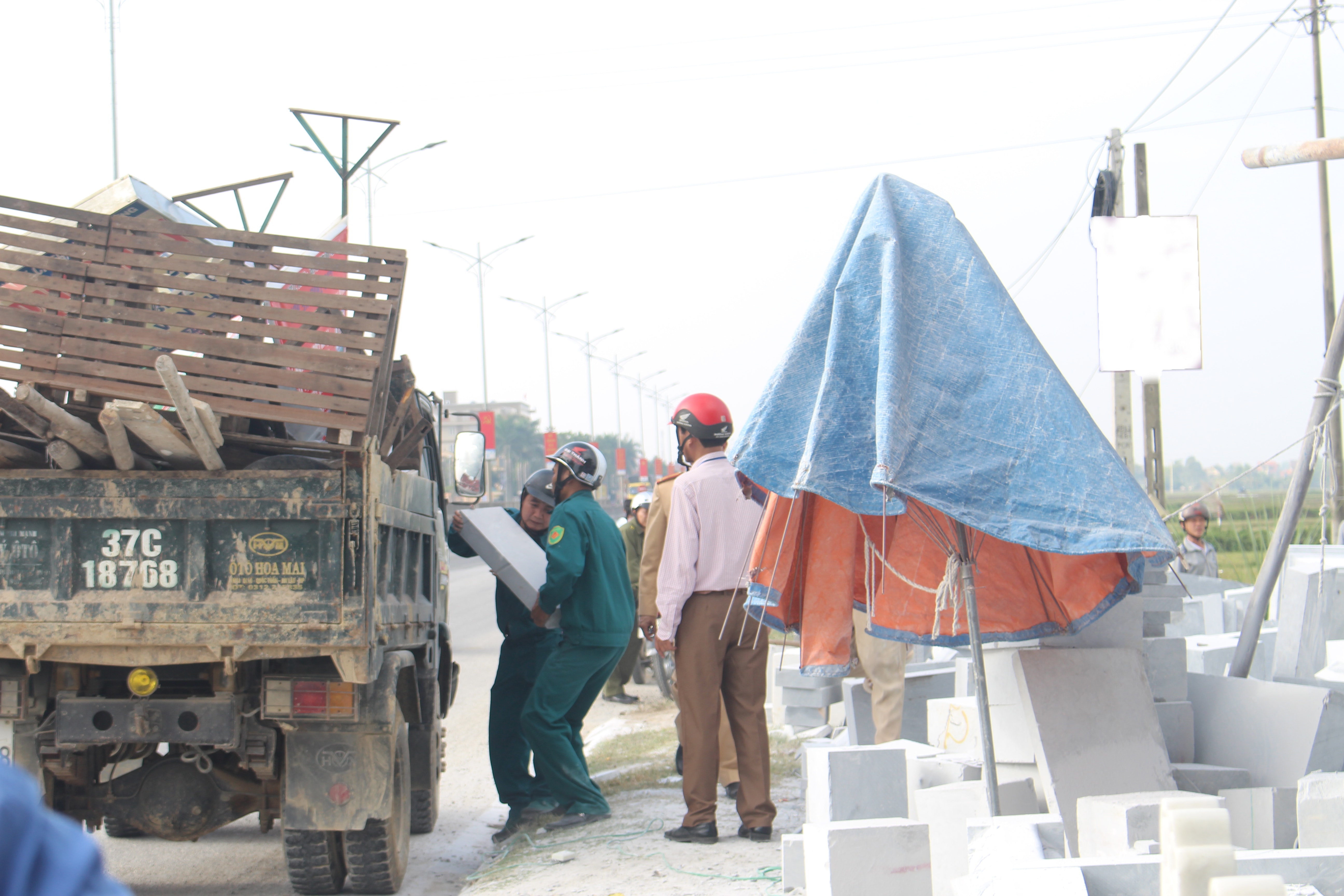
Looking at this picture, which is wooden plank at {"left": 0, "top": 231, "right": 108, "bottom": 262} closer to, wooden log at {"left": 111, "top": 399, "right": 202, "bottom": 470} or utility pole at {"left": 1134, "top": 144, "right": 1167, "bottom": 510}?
wooden log at {"left": 111, "top": 399, "right": 202, "bottom": 470}

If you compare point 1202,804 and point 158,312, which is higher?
point 158,312

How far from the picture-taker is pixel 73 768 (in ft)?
16.8

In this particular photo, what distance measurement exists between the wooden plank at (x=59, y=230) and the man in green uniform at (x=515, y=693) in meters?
2.71

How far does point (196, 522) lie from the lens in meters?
4.66

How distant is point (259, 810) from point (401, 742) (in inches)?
27.8

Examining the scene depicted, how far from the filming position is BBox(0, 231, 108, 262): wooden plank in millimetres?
4902

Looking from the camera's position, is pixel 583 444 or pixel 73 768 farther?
pixel 583 444

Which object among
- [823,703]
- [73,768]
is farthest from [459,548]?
[823,703]

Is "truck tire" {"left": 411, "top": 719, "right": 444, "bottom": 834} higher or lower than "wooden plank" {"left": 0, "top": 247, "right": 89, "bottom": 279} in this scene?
lower

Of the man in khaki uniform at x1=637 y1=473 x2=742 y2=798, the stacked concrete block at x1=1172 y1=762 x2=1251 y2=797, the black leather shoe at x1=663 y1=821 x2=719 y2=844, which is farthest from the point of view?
the man in khaki uniform at x1=637 y1=473 x2=742 y2=798

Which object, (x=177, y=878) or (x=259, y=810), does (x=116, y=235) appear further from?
(x=177, y=878)

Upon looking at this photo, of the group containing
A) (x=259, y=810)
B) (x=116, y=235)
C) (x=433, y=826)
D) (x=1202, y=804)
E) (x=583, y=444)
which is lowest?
(x=433, y=826)

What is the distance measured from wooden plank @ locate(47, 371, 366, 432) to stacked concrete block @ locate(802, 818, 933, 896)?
245cm

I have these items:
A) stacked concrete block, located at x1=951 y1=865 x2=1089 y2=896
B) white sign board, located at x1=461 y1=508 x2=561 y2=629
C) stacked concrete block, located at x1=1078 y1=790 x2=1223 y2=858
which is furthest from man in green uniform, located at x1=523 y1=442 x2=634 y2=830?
stacked concrete block, located at x1=951 y1=865 x2=1089 y2=896
